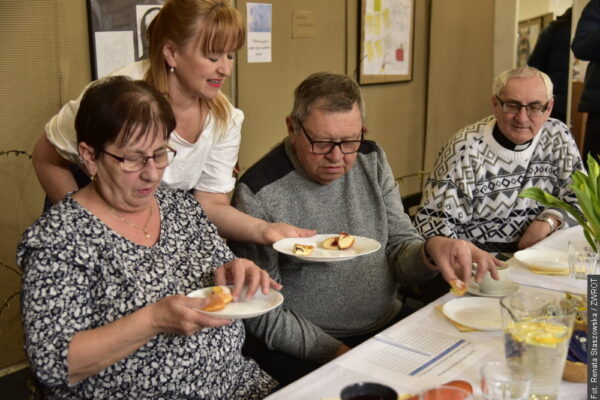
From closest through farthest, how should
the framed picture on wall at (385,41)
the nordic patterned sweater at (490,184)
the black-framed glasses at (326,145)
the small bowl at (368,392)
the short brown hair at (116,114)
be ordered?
the small bowl at (368,392) < the short brown hair at (116,114) < the black-framed glasses at (326,145) < the nordic patterned sweater at (490,184) < the framed picture on wall at (385,41)

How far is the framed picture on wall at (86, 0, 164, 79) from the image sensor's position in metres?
3.15

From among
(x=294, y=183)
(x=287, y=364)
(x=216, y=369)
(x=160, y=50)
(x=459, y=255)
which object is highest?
(x=160, y=50)

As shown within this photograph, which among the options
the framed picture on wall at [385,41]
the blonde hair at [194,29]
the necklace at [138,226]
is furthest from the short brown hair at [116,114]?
the framed picture on wall at [385,41]

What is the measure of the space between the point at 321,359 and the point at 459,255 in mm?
509

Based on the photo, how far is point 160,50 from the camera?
2.16 metres

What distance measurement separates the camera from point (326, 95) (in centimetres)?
210

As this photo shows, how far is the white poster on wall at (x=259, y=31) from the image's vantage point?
13.0 feet

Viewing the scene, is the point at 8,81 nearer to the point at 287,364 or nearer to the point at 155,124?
the point at 155,124

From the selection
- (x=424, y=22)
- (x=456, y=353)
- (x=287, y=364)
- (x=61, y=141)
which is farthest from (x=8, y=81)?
(x=424, y=22)

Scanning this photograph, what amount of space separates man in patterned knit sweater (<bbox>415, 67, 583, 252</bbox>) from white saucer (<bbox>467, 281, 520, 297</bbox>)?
891 mm

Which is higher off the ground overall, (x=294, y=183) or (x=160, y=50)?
(x=160, y=50)

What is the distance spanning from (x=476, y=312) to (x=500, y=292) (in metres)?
0.16

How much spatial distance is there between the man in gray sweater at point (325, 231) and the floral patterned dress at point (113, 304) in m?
0.27

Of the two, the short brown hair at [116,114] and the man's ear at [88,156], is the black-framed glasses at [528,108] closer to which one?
the short brown hair at [116,114]
